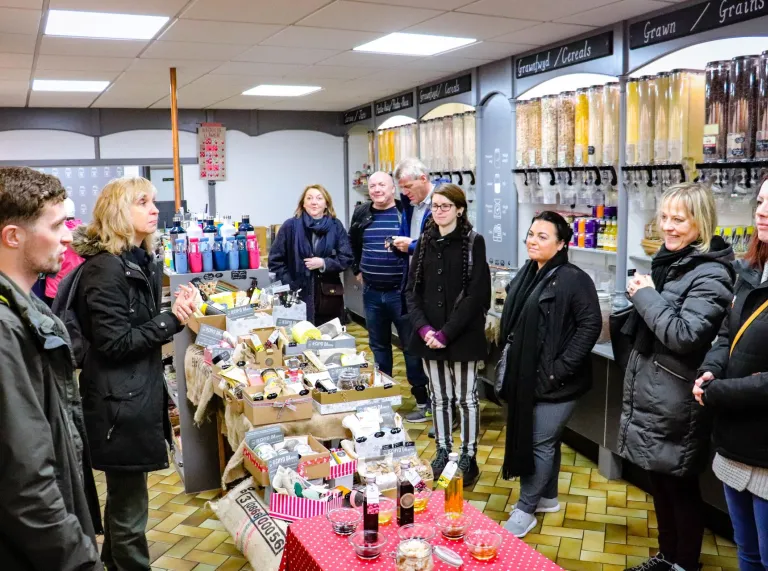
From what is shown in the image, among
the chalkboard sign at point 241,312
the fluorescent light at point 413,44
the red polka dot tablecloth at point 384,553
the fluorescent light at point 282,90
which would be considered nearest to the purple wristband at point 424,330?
the chalkboard sign at point 241,312

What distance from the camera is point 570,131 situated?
16.7ft

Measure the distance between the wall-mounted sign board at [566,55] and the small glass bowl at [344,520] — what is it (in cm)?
368

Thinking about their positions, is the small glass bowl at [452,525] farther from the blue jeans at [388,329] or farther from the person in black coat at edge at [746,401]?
the blue jeans at [388,329]

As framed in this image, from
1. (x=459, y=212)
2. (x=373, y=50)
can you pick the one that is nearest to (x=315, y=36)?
(x=373, y=50)

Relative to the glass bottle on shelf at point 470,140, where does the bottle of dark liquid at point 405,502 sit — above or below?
below

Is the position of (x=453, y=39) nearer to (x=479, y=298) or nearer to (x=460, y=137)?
(x=460, y=137)

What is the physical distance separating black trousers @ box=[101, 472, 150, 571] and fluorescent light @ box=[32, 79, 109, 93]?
4.99 meters

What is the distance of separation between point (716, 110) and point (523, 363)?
1.86m

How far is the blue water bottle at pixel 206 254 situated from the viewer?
153 inches

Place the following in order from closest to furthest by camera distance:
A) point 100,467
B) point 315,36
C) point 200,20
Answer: point 100,467 < point 200,20 < point 315,36

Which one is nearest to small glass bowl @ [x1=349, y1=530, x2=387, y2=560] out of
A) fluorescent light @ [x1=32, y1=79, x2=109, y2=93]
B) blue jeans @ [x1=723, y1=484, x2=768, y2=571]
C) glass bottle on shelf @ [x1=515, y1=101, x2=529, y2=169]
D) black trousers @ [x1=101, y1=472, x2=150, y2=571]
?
black trousers @ [x1=101, y1=472, x2=150, y2=571]

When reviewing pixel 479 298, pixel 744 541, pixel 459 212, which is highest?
pixel 459 212

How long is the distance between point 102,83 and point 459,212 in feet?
14.7

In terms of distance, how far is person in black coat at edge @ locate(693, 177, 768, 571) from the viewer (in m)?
2.14
